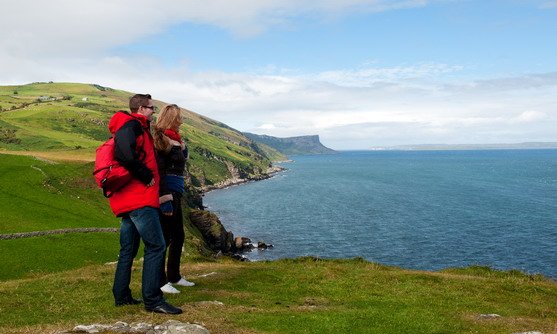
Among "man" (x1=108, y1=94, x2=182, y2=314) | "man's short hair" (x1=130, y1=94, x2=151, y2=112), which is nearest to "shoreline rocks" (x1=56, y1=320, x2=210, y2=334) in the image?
"man" (x1=108, y1=94, x2=182, y2=314)

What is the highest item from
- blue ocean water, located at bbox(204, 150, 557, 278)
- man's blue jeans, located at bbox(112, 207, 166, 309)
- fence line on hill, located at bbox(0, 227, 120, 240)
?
man's blue jeans, located at bbox(112, 207, 166, 309)

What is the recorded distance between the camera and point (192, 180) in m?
195

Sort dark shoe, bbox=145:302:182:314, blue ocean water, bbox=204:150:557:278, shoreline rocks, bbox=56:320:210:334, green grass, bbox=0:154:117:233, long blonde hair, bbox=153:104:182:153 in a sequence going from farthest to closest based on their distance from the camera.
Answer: blue ocean water, bbox=204:150:557:278 < green grass, bbox=0:154:117:233 < long blonde hair, bbox=153:104:182:153 < dark shoe, bbox=145:302:182:314 < shoreline rocks, bbox=56:320:210:334

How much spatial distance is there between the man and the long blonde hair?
0.83m

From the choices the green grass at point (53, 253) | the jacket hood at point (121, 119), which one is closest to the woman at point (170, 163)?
the jacket hood at point (121, 119)

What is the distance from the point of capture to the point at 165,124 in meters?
12.3

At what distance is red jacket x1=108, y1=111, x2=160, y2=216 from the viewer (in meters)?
10.4

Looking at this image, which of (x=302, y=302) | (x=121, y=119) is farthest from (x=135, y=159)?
(x=302, y=302)

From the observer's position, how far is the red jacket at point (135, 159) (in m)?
10.4

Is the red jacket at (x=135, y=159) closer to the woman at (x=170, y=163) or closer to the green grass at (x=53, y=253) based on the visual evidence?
the woman at (x=170, y=163)

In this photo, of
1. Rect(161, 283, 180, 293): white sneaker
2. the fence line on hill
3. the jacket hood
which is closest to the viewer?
the jacket hood

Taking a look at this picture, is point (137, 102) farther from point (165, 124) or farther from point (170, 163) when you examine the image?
point (170, 163)

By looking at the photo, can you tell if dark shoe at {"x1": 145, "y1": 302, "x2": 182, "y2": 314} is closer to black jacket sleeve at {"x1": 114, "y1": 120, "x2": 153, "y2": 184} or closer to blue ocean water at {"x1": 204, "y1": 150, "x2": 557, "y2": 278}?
black jacket sleeve at {"x1": 114, "y1": 120, "x2": 153, "y2": 184}

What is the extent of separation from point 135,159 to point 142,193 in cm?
92
